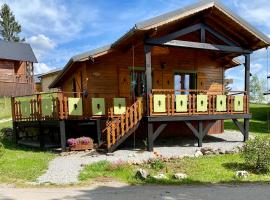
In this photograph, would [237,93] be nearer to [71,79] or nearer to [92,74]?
[92,74]

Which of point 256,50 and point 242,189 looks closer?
point 242,189

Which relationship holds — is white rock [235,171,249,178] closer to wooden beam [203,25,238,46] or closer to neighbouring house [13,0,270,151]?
neighbouring house [13,0,270,151]

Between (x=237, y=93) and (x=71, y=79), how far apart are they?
31.1 feet

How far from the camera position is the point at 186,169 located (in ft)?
34.1

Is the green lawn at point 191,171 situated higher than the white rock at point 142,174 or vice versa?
the white rock at point 142,174

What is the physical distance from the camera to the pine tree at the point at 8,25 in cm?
6300

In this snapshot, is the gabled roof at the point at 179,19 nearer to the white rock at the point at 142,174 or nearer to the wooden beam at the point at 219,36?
the wooden beam at the point at 219,36

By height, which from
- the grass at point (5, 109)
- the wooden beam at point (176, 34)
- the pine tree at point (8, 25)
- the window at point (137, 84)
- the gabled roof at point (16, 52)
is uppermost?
the pine tree at point (8, 25)

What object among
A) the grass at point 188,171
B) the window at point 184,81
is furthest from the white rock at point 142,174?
the window at point 184,81

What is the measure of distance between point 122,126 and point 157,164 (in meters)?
2.99

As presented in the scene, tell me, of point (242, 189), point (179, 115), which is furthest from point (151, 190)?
point (179, 115)

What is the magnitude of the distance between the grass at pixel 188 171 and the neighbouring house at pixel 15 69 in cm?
2609

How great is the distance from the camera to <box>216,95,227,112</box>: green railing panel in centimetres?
1477

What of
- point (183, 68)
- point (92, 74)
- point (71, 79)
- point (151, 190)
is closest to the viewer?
point (151, 190)
